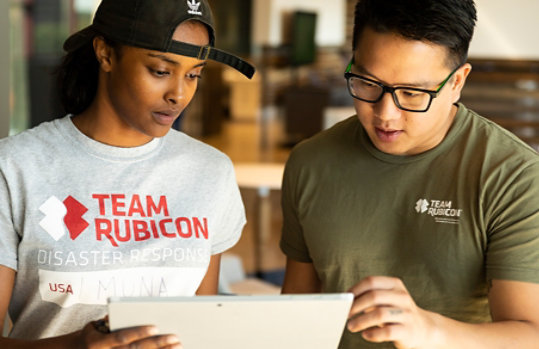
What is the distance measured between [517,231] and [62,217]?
987 mm

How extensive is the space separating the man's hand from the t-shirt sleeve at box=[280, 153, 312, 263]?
520 mm

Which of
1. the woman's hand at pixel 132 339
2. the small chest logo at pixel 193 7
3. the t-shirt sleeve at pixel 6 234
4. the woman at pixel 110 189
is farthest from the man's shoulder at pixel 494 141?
the t-shirt sleeve at pixel 6 234

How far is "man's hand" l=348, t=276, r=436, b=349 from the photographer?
4.26 feet

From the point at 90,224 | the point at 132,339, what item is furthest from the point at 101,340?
the point at 90,224

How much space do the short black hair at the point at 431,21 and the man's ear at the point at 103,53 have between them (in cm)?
59

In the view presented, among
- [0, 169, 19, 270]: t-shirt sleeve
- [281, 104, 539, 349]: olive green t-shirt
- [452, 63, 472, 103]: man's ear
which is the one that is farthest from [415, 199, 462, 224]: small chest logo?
[0, 169, 19, 270]: t-shirt sleeve

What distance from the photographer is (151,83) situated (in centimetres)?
159

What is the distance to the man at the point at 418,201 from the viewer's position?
56.2 inches

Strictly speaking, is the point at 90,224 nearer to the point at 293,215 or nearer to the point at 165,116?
the point at 165,116

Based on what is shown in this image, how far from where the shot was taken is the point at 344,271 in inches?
67.7

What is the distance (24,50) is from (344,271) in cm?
489

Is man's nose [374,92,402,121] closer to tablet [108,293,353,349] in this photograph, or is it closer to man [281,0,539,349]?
man [281,0,539,349]

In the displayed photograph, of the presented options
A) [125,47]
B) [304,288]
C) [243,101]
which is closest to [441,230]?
[304,288]

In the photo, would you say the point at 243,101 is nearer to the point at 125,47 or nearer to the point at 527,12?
the point at 527,12
